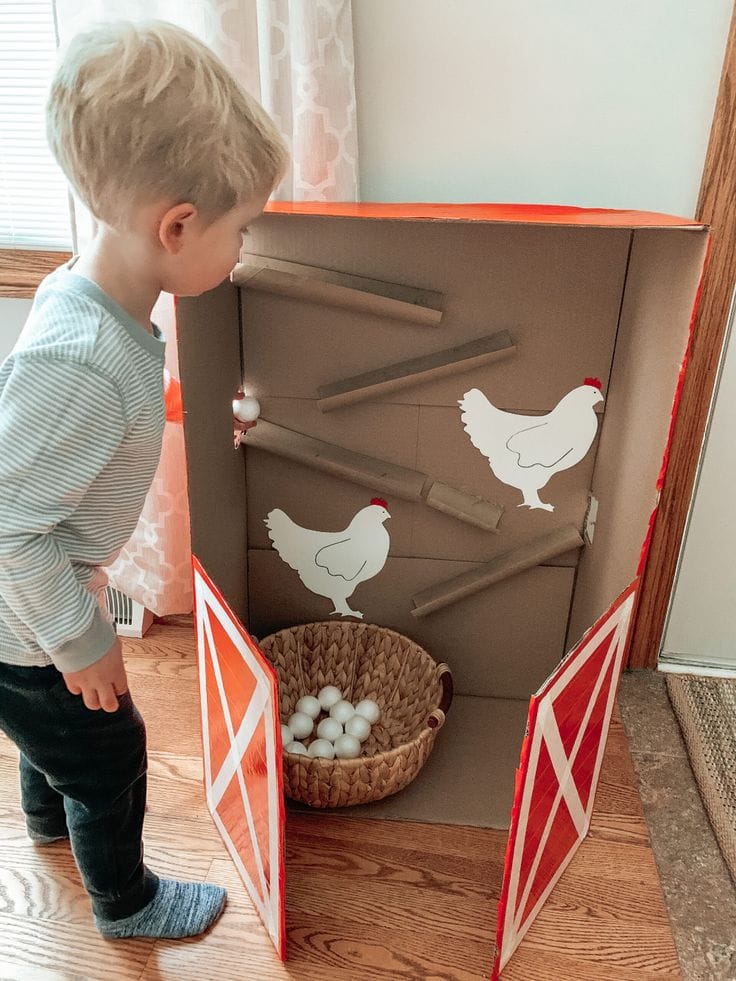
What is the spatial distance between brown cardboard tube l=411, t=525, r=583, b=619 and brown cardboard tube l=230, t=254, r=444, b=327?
0.38 meters

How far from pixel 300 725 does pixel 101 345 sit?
27.2 inches

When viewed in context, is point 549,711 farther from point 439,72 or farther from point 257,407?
point 439,72

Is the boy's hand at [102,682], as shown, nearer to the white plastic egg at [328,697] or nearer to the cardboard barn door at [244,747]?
the cardboard barn door at [244,747]

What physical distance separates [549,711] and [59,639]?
19.0 inches

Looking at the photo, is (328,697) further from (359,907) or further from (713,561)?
(713,561)

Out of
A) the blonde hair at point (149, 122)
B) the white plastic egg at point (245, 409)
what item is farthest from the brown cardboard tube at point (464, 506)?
the blonde hair at point (149, 122)

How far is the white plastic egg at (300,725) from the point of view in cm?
121

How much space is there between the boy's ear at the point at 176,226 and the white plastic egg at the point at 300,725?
0.72 m

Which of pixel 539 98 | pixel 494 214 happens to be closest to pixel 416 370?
pixel 494 214

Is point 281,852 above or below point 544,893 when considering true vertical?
above

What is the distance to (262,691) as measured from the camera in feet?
2.83

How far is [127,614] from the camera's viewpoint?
4.87 ft

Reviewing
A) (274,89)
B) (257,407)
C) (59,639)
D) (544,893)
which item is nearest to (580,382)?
(257,407)

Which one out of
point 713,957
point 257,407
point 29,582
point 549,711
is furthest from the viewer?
point 257,407
